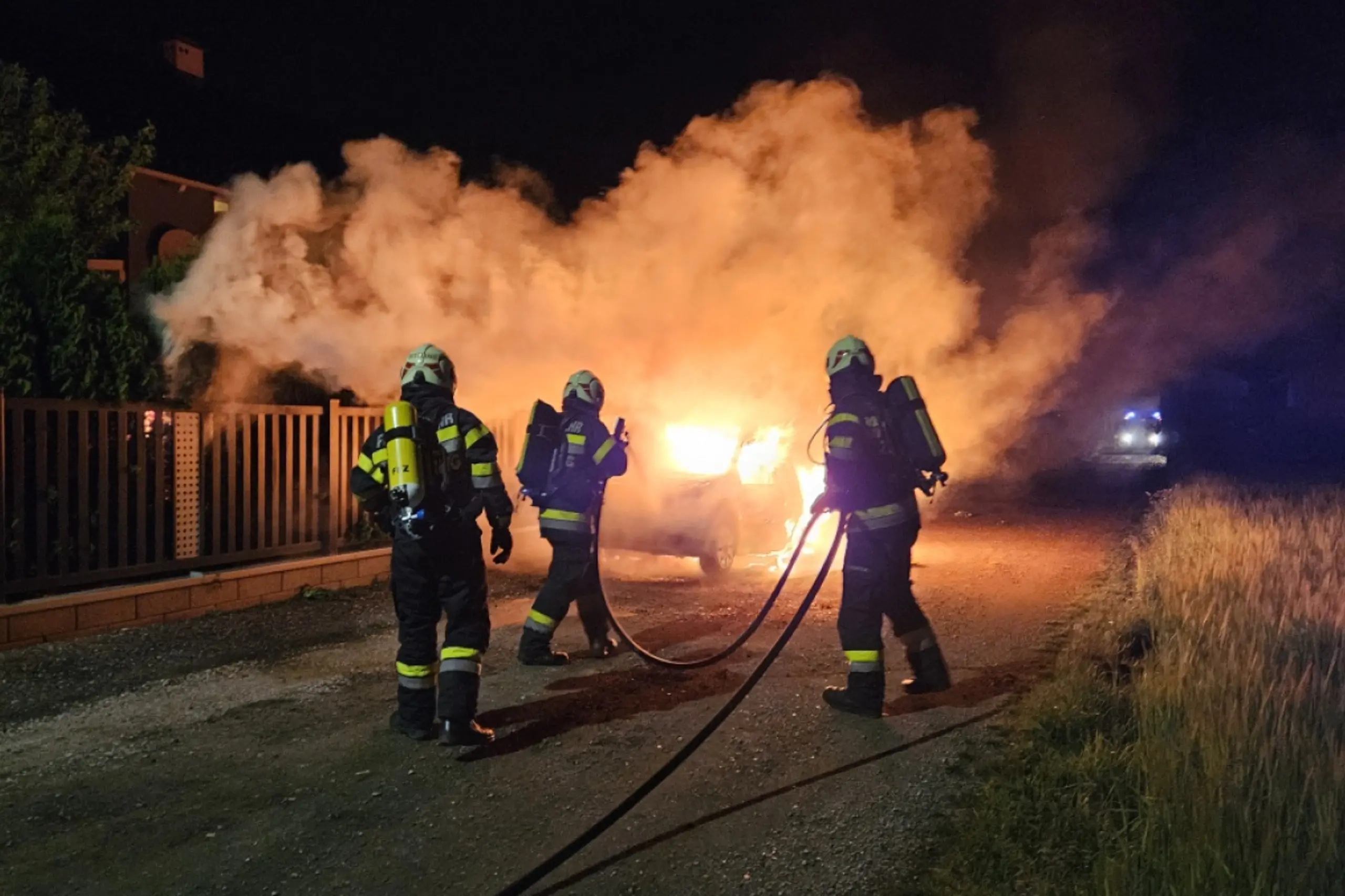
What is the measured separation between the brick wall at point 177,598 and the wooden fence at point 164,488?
0.24 m

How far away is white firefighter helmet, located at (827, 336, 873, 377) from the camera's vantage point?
18.8ft

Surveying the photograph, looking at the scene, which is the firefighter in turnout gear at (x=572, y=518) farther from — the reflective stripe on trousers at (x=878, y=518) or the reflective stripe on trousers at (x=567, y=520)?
the reflective stripe on trousers at (x=878, y=518)

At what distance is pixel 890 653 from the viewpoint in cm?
677

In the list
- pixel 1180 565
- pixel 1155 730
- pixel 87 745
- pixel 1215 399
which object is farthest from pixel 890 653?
pixel 1215 399

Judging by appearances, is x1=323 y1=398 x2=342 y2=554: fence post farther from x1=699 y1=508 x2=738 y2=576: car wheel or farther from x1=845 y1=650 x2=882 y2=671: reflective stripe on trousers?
x1=845 y1=650 x2=882 y2=671: reflective stripe on trousers

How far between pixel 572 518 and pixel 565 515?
0.05 metres

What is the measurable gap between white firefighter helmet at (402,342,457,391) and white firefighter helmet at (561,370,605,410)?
1331 millimetres

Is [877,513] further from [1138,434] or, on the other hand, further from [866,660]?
[1138,434]

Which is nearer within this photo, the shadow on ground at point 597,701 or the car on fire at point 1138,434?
the shadow on ground at point 597,701

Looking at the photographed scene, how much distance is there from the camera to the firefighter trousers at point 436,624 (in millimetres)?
4789

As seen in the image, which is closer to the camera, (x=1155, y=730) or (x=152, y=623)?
(x=1155, y=730)

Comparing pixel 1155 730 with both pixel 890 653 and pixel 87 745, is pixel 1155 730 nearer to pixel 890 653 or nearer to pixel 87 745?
pixel 890 653

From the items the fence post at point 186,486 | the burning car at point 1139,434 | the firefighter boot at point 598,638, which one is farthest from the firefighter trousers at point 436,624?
the burning car at point 1139,434

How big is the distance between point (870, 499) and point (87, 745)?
4.30 m
